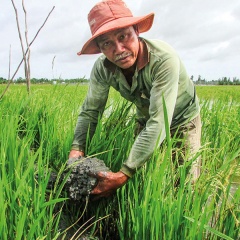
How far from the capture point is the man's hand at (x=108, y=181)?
5.29ft

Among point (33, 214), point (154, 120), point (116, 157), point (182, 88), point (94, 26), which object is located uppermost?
point (94, 26)

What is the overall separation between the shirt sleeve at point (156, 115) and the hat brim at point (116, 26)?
0.27 meters

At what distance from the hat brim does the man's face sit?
0.05 m

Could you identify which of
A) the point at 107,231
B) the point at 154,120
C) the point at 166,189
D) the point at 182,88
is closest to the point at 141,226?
the point at 166,189

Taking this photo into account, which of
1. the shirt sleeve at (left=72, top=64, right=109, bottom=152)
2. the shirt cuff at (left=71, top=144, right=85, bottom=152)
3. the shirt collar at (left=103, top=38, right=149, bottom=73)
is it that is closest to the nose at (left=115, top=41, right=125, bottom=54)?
the shirt collar at (left=103, top=38, right=149, bottom=73)

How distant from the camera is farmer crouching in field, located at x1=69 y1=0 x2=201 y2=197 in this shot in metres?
1.68

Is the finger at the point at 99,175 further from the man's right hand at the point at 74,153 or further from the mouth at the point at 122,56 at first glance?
the mouth at the point at 122,56

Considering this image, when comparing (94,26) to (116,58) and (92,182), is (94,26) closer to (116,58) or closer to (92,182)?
(116,58)

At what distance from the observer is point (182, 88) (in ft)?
7.50

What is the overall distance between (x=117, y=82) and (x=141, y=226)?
1000mm

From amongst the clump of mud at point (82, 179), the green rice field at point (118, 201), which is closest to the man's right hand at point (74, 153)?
the green rice field at point (118, 201)

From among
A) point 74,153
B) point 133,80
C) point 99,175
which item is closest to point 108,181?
point 99,175

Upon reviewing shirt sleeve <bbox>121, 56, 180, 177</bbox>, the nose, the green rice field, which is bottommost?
the green rice field

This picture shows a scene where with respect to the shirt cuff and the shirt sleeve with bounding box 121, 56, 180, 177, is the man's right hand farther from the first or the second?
the shirt sleeve with bounding box 121, 56, 180, 177
